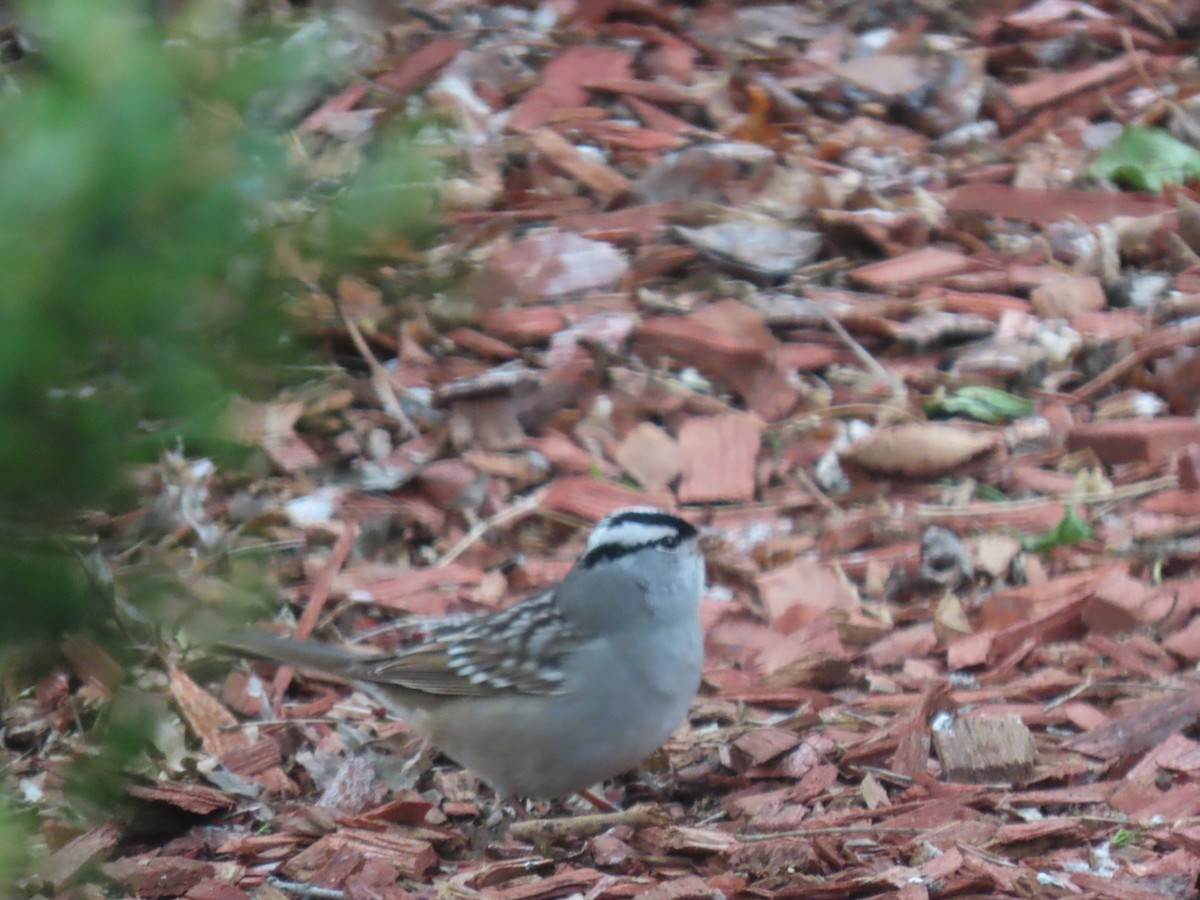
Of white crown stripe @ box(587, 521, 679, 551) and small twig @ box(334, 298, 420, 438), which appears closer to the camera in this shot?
white crown stripe @ box(587, 521, 679, 551)

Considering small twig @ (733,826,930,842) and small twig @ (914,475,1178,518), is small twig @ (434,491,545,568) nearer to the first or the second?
small twig @ (914,475,1178,518)

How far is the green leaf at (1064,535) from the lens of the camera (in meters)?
5.37

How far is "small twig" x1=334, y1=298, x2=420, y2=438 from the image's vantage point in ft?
19.9

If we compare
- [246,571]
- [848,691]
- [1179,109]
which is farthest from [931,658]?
[1179,109]

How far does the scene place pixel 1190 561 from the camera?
5.21 metres

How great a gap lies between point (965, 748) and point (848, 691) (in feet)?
2.10

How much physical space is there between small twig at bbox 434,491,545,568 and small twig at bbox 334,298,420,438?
540mm

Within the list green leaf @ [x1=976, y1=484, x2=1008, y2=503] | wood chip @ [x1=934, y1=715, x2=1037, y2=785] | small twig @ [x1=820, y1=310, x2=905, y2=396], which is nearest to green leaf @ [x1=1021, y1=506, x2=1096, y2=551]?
green leaf @ [x1=976, y1=484, x2=1008, y2=503]

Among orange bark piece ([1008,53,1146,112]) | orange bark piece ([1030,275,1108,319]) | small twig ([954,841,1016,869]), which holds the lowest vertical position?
orange bark piece ([1030,275,1108,319])

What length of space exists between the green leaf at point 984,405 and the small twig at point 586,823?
93.8 inches

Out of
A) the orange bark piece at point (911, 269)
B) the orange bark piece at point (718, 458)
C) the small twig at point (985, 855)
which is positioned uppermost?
the small twig at point (985, 855)

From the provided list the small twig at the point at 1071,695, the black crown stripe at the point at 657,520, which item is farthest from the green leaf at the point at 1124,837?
the black crown stripe at the point at 657,520

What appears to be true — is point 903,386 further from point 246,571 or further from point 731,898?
point 246,571

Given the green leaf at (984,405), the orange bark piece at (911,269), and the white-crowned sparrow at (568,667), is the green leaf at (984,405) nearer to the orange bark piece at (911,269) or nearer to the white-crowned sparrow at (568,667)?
the orange bark piece at (911,269)
